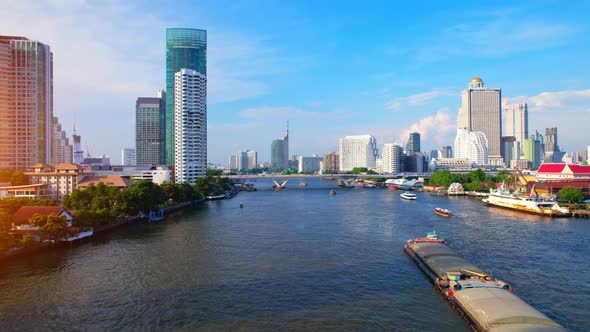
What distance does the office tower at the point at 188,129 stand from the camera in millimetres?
71375

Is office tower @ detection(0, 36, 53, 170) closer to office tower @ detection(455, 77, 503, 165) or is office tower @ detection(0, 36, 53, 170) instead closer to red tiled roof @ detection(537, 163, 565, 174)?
red tiled roof @ detection(537, 163, 565, 174)

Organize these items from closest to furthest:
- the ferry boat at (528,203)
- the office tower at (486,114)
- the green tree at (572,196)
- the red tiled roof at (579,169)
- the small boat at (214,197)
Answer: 1. the ferry boat at (528,203)
2. the green tree at (572,196)
3. the red tiled roof at (579,169)
4. the small boat at (214,197)
5. the office tower at (486,114)

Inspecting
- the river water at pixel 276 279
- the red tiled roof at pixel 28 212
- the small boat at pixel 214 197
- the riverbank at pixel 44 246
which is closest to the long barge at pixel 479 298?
the river water at pixel 276 279

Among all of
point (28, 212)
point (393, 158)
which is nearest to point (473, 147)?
point (393, 158)

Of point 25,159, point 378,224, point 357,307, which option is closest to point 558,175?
point 378,224

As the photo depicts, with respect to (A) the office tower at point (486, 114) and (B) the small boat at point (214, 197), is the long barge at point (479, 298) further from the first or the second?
(A) the office tower at point (486, 114)

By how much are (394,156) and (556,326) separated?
144 m

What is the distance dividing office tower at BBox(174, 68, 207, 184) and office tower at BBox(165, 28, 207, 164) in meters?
49.1

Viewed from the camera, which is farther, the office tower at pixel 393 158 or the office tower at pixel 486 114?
the office tower at pixel 486 114

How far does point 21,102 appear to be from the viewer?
6200 centimetres

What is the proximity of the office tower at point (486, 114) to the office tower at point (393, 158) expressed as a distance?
128 ft

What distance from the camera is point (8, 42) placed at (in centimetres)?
6250

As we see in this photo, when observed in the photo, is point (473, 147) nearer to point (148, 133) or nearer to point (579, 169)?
point (579, 169)

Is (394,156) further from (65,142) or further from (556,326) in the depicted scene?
(556,326)
